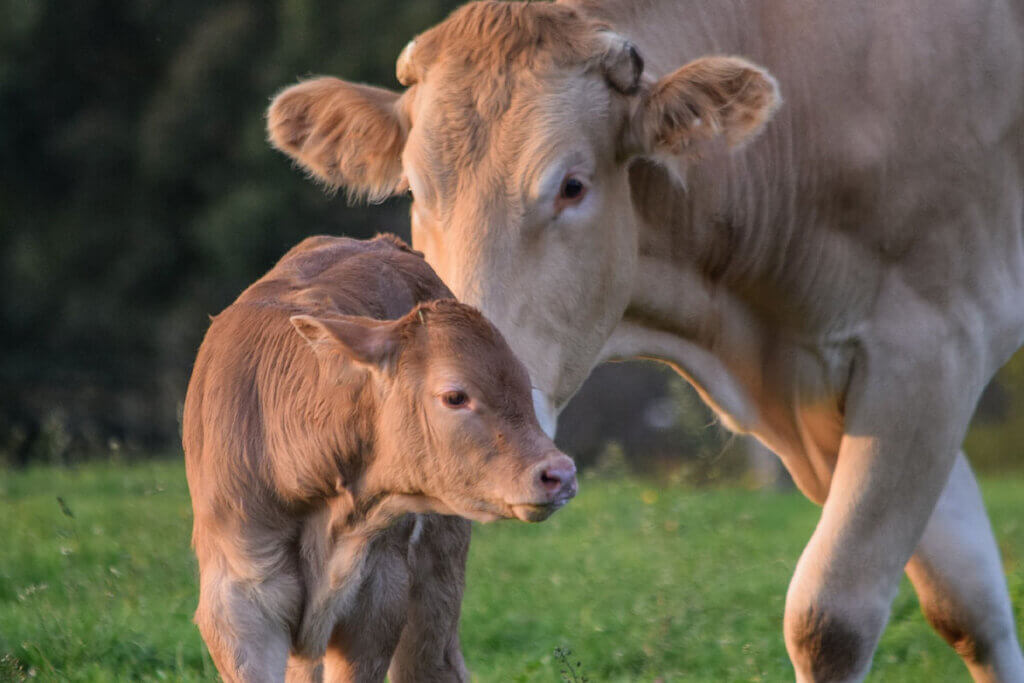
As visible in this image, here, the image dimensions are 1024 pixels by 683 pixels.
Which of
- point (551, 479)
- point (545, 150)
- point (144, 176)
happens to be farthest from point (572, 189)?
point (144, 176)

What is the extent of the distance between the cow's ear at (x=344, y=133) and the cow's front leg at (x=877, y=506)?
163 centimetres

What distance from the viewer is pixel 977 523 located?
5.22 meters

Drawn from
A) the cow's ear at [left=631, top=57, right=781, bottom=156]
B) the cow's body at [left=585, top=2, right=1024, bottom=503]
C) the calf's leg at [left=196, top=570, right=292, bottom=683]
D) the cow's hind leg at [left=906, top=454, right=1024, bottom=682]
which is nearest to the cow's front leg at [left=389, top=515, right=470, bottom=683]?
the calf's leg at [left=196, top=570, right=292, bottom=683]

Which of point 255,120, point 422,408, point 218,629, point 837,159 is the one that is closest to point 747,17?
point 837,159

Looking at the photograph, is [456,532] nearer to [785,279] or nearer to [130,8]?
[785,279]

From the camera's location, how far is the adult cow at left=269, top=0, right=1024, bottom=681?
169 inches

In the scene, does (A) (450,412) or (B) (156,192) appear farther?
(B) (156,192)

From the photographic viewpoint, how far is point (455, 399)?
3066 millimetres

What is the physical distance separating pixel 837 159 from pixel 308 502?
2202 mm

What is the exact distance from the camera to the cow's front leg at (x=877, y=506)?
458 centimetres

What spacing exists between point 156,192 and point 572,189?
14.6 meters

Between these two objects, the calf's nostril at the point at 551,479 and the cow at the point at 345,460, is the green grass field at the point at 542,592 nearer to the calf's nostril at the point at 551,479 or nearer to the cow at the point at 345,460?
the cow at the point at 345,460

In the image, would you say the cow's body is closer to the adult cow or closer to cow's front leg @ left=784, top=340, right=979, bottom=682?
the adult cow

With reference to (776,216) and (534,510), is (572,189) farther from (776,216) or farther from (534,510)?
A: (534,510)
